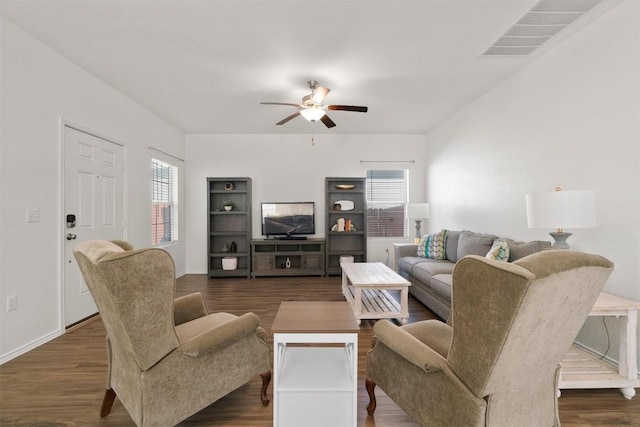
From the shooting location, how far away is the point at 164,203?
16.3 feet

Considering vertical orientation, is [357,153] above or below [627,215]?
above

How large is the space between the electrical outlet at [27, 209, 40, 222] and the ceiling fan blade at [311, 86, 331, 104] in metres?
2.76

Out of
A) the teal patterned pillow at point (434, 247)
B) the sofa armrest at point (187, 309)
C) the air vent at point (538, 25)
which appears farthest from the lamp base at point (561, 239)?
the sofa armrest at point (187, 309)

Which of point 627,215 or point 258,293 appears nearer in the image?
point 627,215

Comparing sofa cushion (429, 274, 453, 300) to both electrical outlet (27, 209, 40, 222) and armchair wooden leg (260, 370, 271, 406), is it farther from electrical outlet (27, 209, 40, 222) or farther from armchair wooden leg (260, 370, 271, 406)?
electrical outlet (27, 209, 40, 222)

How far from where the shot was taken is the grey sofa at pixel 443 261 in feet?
9.37

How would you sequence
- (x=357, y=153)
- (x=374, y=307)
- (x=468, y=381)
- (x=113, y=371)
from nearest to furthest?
(x=468, y=381)
(x=113, y=371)
(x=374, y=307)
(x=357, y=153)

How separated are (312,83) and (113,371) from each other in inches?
122

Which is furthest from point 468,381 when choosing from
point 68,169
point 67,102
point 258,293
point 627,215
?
point 67,102

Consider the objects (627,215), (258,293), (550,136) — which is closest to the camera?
(627,215)

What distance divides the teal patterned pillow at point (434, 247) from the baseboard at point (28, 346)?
Answer: 4.34 m

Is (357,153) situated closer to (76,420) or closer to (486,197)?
(486,197)

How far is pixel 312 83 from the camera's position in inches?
132

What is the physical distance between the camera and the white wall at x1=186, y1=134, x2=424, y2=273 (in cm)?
562
